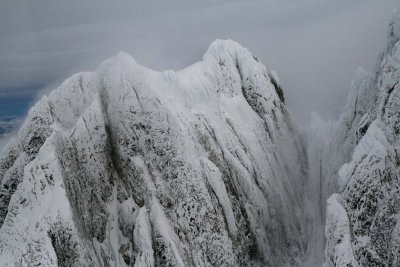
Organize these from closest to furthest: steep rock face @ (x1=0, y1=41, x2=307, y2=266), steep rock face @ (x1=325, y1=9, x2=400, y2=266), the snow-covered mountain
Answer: steep rock face @ (x1=325, y1=9, x2=400, y2=266), the snow-covered mountain, steep rock face @ (x1=0, y1=41, x2=307, y2=266)

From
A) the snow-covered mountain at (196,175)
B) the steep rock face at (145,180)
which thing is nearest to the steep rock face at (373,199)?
the snow-covered mountain at (196,175)

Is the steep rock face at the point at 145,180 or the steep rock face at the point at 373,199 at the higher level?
the steep rock face at the point at 145,180

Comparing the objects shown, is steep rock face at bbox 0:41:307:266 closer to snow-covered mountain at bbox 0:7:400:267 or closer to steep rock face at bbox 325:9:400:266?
snow-covered mountain at bbox 0:7:400:267

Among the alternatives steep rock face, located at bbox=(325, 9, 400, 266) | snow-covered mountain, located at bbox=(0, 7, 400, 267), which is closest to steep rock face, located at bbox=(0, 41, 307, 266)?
snow-covered mountain, located at bbox=(0, 7, 400, 267)

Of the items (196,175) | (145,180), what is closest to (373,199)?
(196,175)

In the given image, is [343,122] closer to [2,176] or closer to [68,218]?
[68,218]

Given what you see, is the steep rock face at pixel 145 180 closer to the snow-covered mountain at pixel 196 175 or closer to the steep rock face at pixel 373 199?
the snow-covered mountain at pixel 196 175
